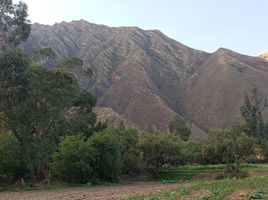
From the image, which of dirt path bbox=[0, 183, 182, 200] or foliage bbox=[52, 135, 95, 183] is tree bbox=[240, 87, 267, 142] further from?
dirt path bbox=[0, 183, 182, 200]

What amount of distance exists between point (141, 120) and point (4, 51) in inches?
5089

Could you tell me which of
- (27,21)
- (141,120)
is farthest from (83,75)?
(141,120)

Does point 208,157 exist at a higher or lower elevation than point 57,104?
lower

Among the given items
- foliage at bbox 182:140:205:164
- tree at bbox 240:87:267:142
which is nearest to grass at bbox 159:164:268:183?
foliage at bbox 182:140:205:164

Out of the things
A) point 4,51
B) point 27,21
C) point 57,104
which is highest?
point 27,21

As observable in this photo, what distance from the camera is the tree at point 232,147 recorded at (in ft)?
221

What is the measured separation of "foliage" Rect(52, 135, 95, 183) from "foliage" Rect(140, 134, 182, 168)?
57.0ft

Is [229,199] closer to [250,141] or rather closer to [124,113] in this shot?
[250,141]

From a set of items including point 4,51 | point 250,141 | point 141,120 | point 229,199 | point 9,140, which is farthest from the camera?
point 141,120

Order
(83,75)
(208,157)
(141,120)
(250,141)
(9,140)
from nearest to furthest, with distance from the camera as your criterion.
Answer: (9,140)
(250,141)
(83,75)
(208,157)
(141,120)

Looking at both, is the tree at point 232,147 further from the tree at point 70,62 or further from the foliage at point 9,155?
the foliage at point 9,155

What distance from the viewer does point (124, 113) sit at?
616ft

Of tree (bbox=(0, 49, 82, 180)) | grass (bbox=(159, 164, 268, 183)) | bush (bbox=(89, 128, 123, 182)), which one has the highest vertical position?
tree (bbox=(0, 49, 82, 180))

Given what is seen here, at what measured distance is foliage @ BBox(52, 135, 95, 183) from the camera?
5672 centimetres
